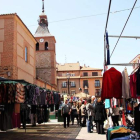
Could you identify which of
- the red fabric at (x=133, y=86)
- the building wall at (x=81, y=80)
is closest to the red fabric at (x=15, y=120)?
the red fabric at (x=133, y=86)

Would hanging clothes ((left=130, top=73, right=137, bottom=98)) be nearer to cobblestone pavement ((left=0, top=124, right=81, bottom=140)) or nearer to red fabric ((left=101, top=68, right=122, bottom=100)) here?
red fabric ((left=101, top=68, right=122, bottom=100))

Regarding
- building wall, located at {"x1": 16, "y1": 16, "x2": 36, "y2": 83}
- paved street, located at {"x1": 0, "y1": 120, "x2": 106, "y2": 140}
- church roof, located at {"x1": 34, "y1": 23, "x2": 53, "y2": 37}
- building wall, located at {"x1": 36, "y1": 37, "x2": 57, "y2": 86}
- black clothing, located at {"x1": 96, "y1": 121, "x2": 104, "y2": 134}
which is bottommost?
paved street, located at {"x1": 0, "y1": 120, "x2": 106, "y2": 140}

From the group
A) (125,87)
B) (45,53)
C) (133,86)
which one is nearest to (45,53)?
(45,53)

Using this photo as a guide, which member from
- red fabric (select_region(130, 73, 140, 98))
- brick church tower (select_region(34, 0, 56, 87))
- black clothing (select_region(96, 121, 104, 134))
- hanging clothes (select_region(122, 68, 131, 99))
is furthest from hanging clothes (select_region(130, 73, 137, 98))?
brick church tower (select_region(34, 0, 56, 87))

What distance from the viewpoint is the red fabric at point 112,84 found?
6.97 metres

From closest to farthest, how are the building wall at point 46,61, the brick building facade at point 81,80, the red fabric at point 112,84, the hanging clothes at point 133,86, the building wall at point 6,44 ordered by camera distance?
the hanging clothes at point 133,86 < the red fabric at point 112,84 < the building wall at point 6,44 < the building wall at point 46,61 < the brick building facade at point 81,80

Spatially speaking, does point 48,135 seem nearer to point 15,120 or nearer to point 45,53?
point 15,120

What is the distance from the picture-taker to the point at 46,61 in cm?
5656

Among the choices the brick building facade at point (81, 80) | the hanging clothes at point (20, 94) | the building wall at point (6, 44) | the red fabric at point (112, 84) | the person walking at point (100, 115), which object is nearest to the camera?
the red fabric at point (112, 84)

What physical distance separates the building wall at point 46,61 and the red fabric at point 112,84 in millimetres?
48171

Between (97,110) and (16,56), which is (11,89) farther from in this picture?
(16,56)

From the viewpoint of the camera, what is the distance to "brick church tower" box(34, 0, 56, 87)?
182 ft

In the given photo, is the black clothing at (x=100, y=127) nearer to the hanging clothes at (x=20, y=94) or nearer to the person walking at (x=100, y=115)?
the person walking at (x=100, y=115)

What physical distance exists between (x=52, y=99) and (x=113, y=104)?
6.24m
